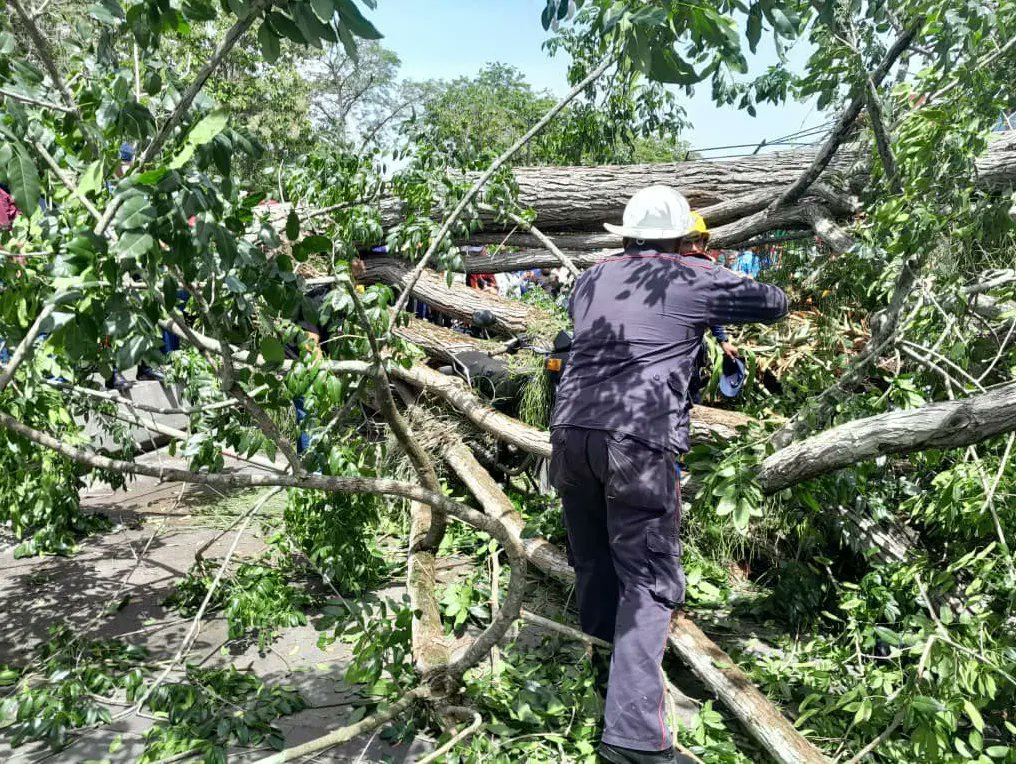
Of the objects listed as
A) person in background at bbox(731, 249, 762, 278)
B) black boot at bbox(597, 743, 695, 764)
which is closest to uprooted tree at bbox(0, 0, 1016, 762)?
black boot at bbox(597, 743, 695, 764)

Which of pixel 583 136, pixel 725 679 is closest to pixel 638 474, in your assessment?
pixel 725 679

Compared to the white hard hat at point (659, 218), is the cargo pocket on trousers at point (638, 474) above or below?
below

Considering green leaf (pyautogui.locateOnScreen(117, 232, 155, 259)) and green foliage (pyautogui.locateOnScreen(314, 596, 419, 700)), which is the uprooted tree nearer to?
green leaf (pyautogui.locateOnScreen(117, 232, 155, 259))

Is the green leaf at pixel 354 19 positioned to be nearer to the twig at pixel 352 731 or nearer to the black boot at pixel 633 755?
the twig at pixel 352 731

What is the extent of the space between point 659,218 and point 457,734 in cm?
197

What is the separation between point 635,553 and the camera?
279 centimetres

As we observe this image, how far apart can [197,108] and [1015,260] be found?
13.0 ft

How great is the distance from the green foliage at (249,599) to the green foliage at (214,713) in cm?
30

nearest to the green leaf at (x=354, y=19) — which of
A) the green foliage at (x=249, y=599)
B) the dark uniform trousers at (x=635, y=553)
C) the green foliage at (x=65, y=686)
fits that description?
the dark uniform trousers at (x=635, y=553)

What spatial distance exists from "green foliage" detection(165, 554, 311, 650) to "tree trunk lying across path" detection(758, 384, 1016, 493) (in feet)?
7.36

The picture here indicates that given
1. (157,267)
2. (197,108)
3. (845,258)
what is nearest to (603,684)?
(157,267)

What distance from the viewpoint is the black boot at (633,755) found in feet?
8.34

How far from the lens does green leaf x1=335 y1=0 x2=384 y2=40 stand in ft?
5.13

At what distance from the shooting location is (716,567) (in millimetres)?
4215
